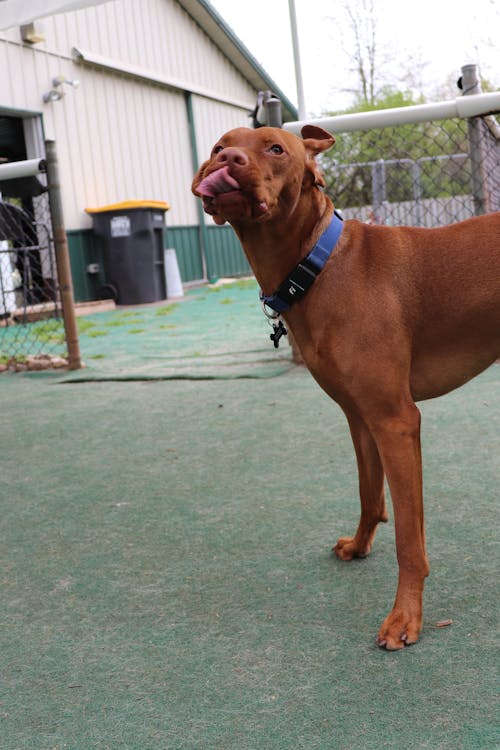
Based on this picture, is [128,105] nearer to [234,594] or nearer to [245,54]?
[245,54]

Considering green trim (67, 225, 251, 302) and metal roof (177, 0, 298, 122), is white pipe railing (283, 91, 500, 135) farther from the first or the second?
metal roof (177, 0, 298, 122)

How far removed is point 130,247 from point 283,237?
9841 mm

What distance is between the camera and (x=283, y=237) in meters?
1.85

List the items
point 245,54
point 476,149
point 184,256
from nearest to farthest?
1. point 476,149
2. point 184,256
3. point 245,54

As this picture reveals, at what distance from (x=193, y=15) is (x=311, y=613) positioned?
1501 cm

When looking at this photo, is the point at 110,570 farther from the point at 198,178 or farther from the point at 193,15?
the point at 193,15

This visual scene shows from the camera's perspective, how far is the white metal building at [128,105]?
10758 millimetres

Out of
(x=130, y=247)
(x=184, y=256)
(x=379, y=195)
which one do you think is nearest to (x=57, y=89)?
(x=130, y=247)

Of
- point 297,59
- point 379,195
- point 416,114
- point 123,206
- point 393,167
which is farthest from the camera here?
point 393,167

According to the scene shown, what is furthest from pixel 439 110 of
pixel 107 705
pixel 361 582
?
pixel 107 705

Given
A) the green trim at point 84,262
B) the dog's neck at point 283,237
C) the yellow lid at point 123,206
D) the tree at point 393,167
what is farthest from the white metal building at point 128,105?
the dog's neck at point 283,237

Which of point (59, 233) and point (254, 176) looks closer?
point (254, 176)

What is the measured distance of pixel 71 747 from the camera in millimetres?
1394

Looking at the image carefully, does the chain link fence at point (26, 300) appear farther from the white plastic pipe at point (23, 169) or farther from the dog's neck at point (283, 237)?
the dog's neck at point (283, 237)
